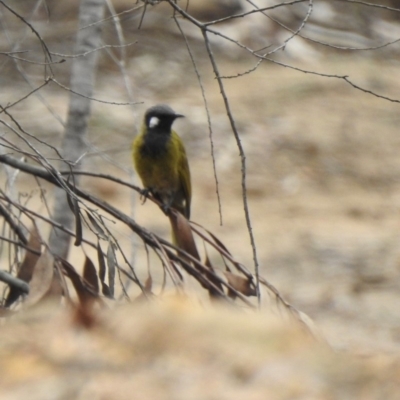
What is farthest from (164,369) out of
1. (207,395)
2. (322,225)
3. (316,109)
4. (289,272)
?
(316,109)

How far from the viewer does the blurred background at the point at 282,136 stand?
1270 cm

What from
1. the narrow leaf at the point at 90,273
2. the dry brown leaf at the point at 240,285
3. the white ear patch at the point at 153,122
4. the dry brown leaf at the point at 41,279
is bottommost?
the dry brown leaf at the point at 41,279

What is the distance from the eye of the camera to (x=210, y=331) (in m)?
2.22

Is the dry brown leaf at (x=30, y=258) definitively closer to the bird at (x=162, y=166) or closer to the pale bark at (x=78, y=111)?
the pale bark at (x=78, y=111)

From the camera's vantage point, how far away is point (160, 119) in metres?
7.32

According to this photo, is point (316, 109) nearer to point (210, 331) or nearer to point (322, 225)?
point (322, 225)

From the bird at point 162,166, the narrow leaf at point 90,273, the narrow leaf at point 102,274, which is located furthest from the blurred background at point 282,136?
the narrow leaf at point 102,274

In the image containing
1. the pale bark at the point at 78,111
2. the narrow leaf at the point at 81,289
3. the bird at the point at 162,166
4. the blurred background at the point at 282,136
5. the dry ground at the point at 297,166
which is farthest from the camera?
the blurred background at the point at 282,136

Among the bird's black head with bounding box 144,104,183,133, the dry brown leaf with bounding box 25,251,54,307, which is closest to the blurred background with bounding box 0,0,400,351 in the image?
the bird's black head with bounding box 144,104,183,133

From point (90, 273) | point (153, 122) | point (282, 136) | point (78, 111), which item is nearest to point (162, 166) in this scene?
→ point (153, 122)

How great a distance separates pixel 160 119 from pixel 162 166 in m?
0.47

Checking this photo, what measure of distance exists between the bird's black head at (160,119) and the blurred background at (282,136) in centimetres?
410

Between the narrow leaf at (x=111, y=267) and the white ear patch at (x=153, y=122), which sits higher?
the white ear patch at (x=153, y=122)

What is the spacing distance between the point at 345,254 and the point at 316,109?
193 inches
